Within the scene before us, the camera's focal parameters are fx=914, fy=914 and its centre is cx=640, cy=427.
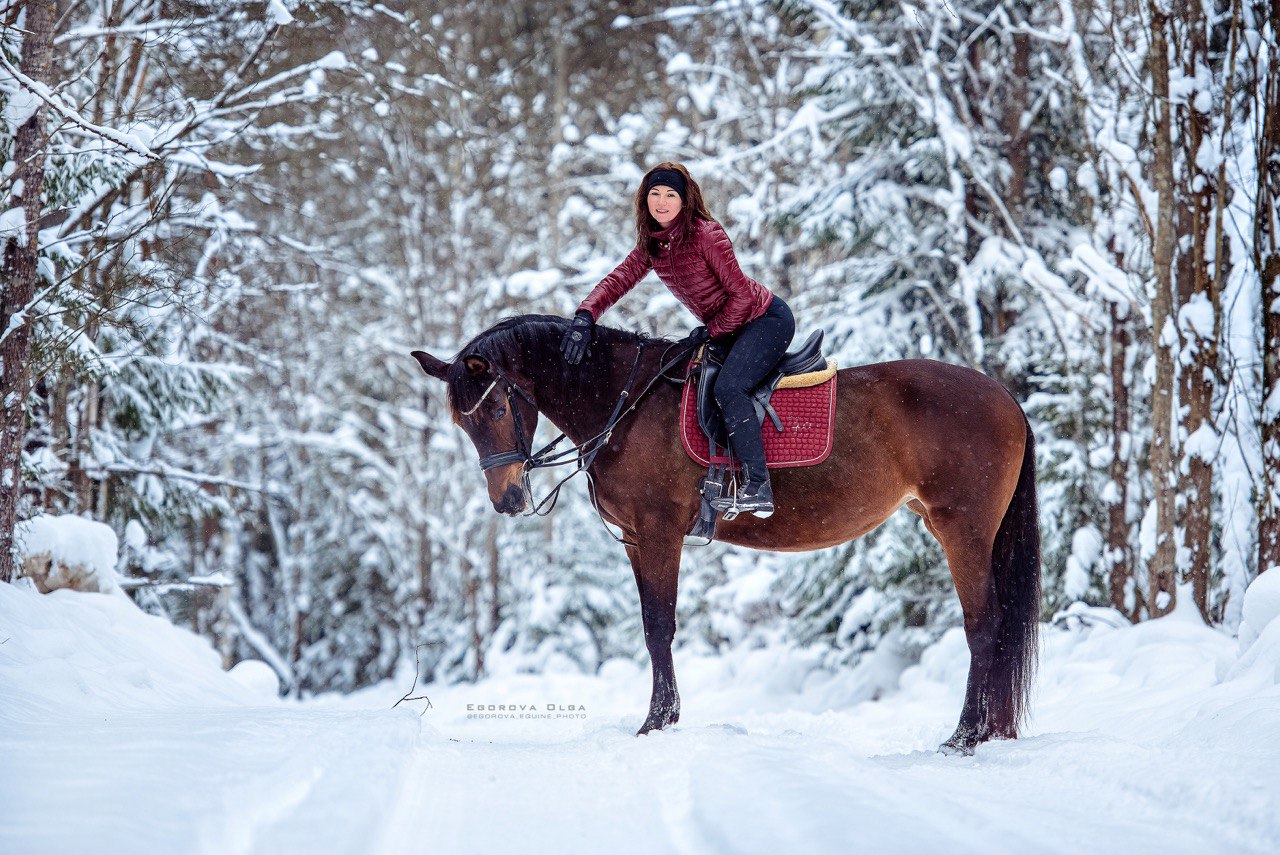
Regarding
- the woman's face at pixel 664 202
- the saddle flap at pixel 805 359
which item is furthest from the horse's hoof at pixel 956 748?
the woman's face at pixel 664 202

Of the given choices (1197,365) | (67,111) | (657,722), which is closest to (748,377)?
(657,722)

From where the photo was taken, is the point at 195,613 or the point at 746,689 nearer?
the point at 746,689

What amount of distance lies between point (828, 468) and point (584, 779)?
210 centimetres

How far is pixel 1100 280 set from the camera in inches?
288

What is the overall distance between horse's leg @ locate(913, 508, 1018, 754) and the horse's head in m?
2.14

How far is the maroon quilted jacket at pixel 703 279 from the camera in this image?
179 inches

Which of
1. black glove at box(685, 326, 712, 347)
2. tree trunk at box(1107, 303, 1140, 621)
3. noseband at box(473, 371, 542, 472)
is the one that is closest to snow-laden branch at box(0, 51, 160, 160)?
noseband at box(473, 371, 542, 472)

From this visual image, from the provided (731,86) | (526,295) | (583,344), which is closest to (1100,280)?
(583,344)

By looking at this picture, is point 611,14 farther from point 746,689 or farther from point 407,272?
point 746,689

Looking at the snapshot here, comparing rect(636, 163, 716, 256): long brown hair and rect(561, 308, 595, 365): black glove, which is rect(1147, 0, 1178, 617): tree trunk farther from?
rect(561, 308, 595, 365): black glove

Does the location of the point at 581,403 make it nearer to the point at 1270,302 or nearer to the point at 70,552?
the point at 70,552

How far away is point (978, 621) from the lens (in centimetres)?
453

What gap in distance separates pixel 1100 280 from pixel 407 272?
1291cm

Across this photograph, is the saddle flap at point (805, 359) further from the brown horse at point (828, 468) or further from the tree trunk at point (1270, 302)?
the tree trunk at point (1270, 302)
